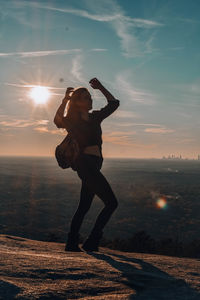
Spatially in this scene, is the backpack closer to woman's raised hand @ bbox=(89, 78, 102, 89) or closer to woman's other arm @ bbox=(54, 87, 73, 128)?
woman's other arm @ bbox=(54, 87, 73, 128)

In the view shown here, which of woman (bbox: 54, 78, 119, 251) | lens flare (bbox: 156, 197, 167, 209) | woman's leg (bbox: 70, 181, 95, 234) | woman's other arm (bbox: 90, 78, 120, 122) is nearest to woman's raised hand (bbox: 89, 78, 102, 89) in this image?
woman (bbox: 54, 78, 119, 251)

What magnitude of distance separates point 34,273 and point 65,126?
213 cm

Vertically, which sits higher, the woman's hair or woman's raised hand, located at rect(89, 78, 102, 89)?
woman's raised hand, located at rect(89, 78, 102, 89)

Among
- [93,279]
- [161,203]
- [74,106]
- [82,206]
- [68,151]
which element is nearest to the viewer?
[93,279]

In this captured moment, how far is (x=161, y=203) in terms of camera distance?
78.9 metres

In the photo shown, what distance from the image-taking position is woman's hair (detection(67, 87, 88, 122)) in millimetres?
4287

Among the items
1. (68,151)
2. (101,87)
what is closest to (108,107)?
(101,87)

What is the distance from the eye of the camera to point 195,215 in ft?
207

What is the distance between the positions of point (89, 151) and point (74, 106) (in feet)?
2.07

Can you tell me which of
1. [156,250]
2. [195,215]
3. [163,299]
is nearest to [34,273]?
[163,299]

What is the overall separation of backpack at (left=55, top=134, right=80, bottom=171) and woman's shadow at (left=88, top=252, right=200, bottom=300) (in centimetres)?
137

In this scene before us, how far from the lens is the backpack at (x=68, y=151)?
4.16m

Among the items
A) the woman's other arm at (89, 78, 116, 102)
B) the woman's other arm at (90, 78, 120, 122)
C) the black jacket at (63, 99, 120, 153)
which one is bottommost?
the black jacket at (63, 99, 120, 153)

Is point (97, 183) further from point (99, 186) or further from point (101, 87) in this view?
point (101, 87)
